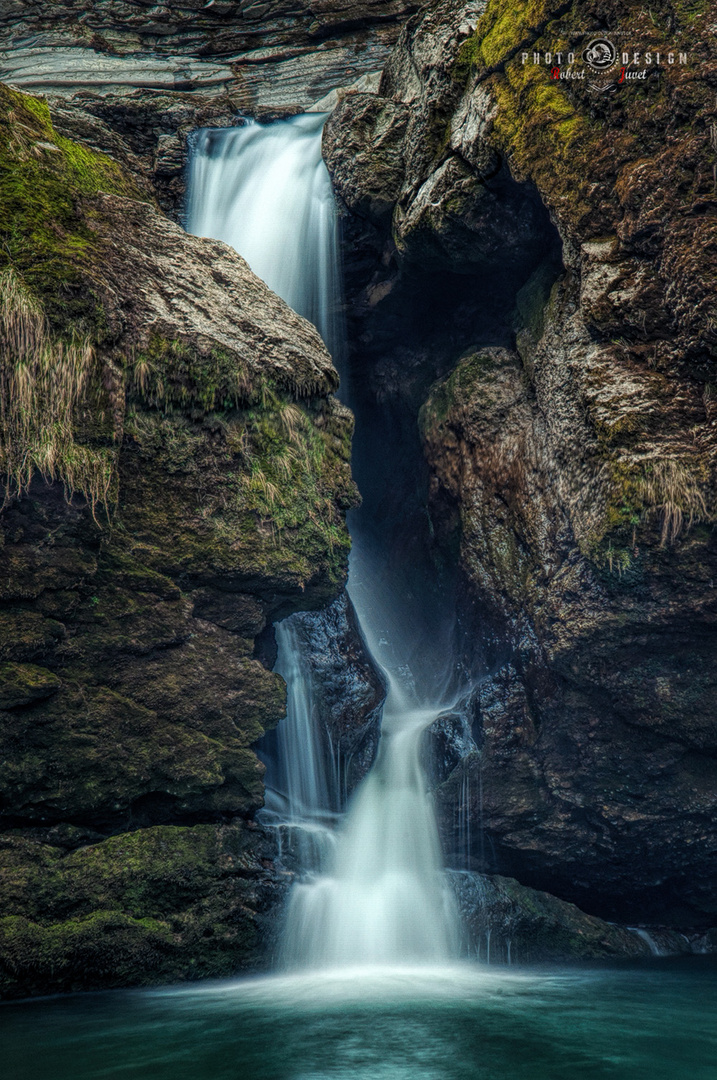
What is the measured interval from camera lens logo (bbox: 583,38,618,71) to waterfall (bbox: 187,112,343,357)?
4.66 meters

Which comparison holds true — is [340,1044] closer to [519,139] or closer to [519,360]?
[519,360]

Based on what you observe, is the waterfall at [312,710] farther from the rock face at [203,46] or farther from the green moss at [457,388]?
the rock face at [203,46]

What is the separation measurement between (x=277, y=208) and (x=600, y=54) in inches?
236

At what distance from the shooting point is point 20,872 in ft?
18.8

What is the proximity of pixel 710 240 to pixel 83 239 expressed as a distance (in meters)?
5.88

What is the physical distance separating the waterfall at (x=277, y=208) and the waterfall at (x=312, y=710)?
2 centimetres

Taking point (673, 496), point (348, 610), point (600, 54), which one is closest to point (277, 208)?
point (600, 54)

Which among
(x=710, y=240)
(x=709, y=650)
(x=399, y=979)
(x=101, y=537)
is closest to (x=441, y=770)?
(x=399, y=979)

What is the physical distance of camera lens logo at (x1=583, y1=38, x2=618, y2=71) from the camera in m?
6.91

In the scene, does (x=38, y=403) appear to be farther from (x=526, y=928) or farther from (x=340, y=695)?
(x=526, y=928)

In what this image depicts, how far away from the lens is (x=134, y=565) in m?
6.69

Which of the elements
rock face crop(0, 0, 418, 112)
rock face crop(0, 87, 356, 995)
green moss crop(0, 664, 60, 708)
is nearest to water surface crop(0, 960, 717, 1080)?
rock face crop(0, 87, 356, 995)

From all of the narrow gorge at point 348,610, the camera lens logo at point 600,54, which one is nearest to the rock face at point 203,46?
the narrow gorge at point 348,610

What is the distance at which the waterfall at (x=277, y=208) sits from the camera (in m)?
11.1
